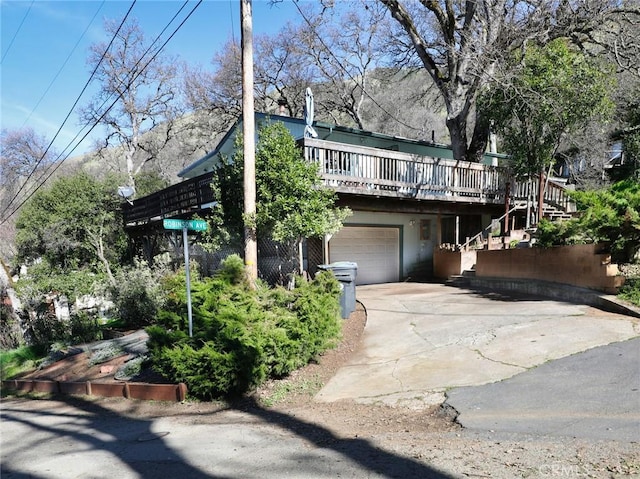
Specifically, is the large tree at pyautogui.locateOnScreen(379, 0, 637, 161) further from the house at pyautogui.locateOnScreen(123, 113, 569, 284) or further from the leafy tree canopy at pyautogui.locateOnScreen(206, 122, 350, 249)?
the leafy tree canopy at pyautogui.locateOnScreen(206, 122, 350, 249)

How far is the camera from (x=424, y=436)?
387cm

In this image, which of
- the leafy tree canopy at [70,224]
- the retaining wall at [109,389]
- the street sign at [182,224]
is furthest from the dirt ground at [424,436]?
the leafy tree canopy at [70,224]

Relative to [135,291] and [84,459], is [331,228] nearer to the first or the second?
[135,291]

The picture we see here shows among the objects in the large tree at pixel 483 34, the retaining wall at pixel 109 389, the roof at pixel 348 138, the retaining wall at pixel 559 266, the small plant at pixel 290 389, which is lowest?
the retaining wall at pixel 109 389

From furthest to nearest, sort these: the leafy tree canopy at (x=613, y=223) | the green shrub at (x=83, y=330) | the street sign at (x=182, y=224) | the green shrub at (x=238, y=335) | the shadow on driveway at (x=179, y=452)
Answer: the green shrub at (x=83, y=330)
the leafy tree canopy at (x=613, y=223)
the street sign at (x=182, y=224)
the green shrub at (x=238, y=335)
the shadow on driveway at (x=179, y=452)

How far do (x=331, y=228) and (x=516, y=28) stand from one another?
36.3ft

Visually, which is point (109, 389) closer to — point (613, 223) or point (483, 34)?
point (613, 223)

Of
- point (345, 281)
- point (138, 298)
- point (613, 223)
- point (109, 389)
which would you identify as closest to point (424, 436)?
point (109, 389)

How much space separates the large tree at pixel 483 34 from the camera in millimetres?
14383

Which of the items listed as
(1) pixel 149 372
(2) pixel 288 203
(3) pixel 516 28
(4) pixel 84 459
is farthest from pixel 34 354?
(3) pixel 516 28

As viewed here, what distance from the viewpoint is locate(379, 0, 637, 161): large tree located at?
14.4m

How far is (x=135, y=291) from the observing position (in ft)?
36.4

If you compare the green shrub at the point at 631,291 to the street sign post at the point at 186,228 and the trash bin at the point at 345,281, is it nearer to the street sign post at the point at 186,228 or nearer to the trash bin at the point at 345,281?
the trash bin at the point at 345,281

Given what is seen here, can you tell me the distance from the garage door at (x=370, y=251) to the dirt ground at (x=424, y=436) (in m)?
7.70
